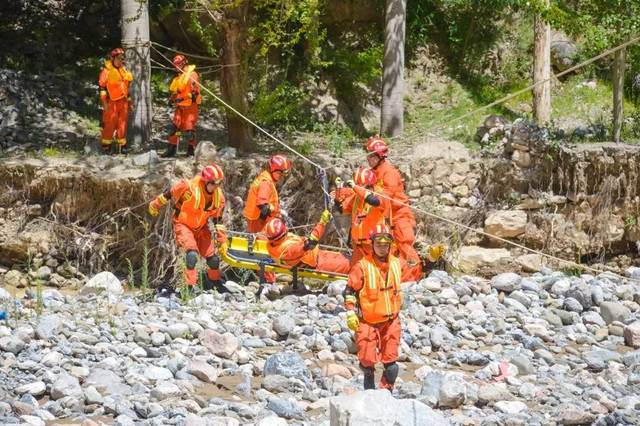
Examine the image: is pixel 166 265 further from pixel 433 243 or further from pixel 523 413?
pixel 523 413

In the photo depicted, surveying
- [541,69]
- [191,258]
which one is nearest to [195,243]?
[191,258]

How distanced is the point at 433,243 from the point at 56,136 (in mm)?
6052

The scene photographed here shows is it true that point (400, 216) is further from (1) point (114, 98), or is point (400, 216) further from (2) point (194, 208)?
(1) point (114, 98)

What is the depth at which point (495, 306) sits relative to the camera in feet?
35.6

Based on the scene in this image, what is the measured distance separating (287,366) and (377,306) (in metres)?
1.17

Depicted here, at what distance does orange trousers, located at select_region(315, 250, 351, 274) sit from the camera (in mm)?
11523

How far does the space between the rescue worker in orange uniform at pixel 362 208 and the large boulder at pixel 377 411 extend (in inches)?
195

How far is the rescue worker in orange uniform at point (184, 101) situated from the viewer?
42.3 feet

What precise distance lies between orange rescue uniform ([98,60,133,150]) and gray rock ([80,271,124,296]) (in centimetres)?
201

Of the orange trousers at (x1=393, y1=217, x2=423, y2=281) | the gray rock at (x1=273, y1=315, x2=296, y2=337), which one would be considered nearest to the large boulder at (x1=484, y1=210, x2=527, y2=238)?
the orange trousers at (x1=393, y1=217, x2=423, y2=281)

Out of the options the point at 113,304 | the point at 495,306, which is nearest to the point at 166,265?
the point at 113,304

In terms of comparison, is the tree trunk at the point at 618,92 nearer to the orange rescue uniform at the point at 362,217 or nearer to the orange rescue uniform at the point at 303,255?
the orange rescue uniform at the point at 362,217

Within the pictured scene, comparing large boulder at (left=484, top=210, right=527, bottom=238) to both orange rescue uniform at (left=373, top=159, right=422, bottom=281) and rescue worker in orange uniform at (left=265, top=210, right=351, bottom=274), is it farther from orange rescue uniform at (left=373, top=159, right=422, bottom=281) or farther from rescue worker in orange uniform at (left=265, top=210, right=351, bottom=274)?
rescue worker in orange uniform at (left=265, top=210, right=351, bottom=274)

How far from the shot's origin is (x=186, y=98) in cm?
1295
